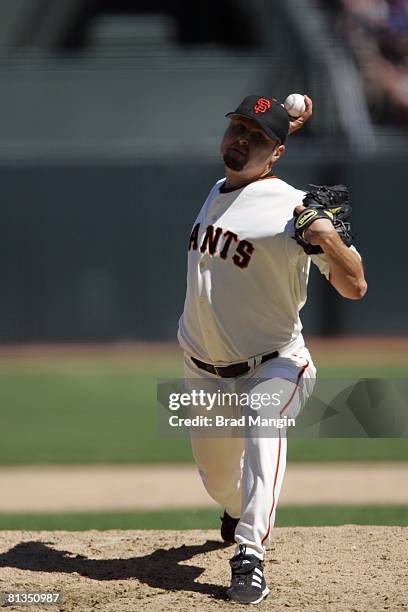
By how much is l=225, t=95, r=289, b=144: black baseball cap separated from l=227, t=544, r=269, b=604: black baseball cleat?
1.71 meters

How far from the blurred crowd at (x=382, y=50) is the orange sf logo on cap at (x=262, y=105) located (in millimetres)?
12701

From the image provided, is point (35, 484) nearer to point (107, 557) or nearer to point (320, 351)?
point (107, 557)

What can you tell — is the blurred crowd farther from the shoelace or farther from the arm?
the shoelace

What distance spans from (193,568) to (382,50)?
45.6 feet

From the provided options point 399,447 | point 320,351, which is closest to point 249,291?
point 399,447

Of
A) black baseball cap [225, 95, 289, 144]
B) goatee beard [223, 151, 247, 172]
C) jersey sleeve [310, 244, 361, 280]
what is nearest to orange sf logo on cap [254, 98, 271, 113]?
black baseball cap [225, 95, 289, 144]

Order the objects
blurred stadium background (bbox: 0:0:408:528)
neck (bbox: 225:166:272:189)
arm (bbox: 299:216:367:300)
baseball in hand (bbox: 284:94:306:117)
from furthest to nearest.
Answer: blurred stadium background (bbox: 0:0:408:528) < baseball in hand (bbox: 284:94:306:117) < neck (bbox: 225:166:272:189) < arm (bbox: 299:216:367:300)

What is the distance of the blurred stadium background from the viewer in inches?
472

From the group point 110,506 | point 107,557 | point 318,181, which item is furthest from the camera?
point 318,181

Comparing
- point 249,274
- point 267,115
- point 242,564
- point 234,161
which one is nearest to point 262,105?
point 267,115

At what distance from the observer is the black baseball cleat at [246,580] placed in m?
4.29

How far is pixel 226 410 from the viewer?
472 cm

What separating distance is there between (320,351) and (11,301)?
4.32 m

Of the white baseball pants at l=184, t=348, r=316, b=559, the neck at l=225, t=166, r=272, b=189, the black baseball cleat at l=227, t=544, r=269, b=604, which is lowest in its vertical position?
the black baseball cleat at l=227, t=544, r=269, b=604
